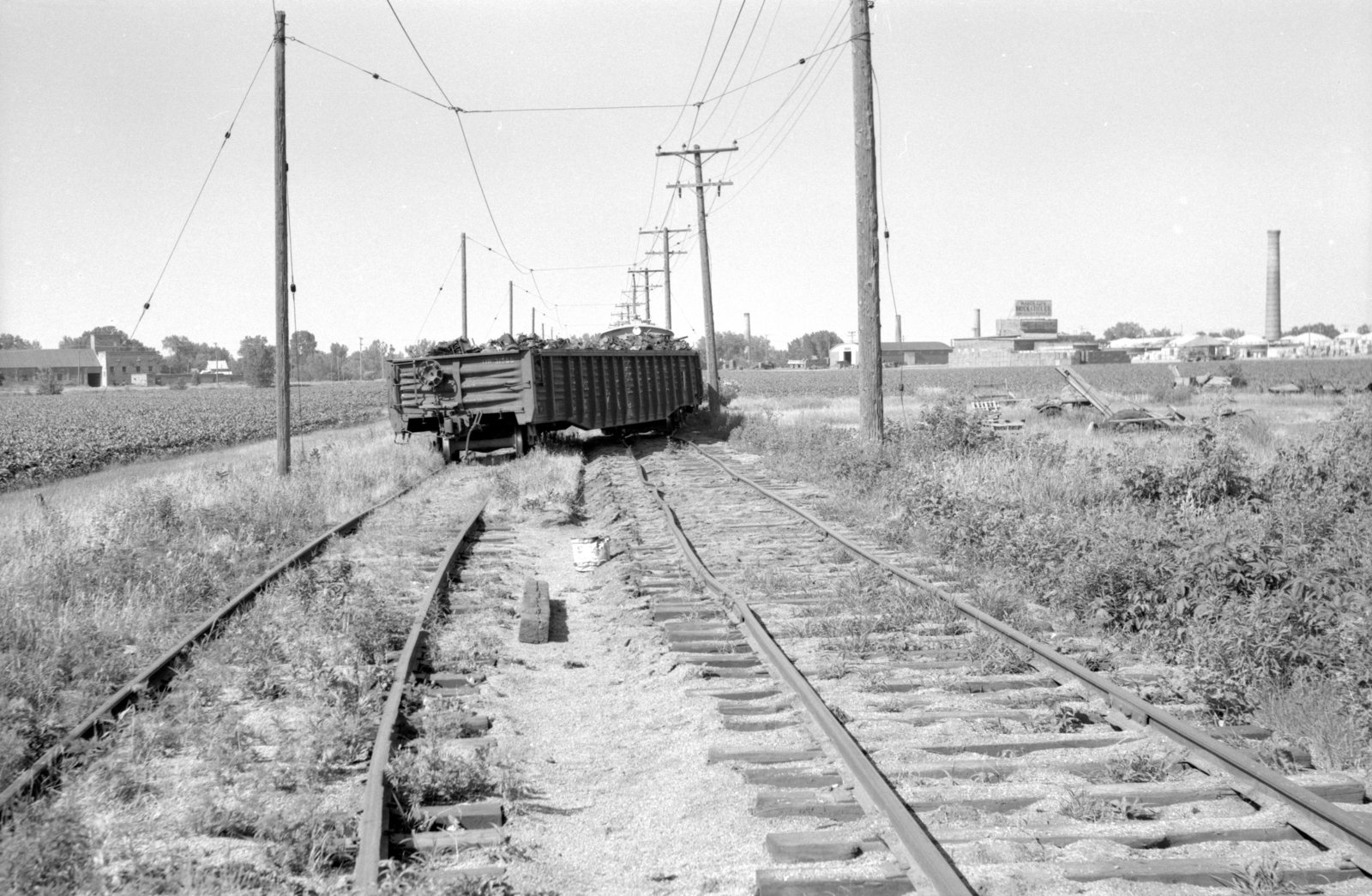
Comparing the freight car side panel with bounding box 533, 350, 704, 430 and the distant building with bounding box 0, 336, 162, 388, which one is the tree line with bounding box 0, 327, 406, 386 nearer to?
the distant building with bounding box 0, 336, 162, 388

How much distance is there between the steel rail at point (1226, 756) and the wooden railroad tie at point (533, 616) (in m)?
3.07

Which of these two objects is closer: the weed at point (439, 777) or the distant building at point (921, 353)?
the weed at point (439, 777)

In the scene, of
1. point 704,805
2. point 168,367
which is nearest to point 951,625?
point 704,805

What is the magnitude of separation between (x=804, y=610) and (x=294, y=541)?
6.74m

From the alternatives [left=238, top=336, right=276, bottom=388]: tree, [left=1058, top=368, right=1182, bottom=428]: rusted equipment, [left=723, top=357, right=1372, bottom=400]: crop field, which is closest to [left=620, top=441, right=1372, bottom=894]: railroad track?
[left=1058, top=368, right=1182, bottom=428]: rusted equipment

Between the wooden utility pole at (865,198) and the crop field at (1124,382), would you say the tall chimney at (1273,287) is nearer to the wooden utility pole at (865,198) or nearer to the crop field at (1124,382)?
the crop field at (1124,382)

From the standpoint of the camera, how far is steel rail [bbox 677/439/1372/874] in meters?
4.00

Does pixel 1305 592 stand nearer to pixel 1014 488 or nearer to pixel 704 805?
pixel 704 805

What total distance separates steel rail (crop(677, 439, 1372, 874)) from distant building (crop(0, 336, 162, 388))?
110 meters

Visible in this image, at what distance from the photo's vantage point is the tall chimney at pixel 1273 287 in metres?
115

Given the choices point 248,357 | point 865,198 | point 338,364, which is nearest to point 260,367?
point 248,357

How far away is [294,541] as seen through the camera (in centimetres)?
1207

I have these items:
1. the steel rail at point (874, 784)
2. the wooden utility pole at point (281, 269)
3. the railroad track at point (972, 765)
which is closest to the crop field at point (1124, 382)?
the wooden utility pole at point (281, 269)

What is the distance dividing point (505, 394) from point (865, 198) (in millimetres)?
7609
